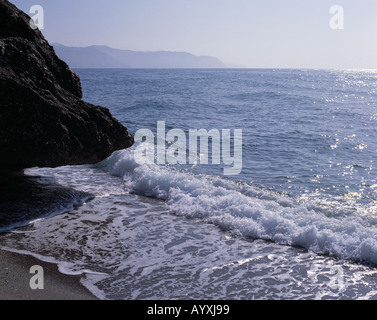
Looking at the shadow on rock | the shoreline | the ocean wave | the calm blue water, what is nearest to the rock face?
the shadow on rock

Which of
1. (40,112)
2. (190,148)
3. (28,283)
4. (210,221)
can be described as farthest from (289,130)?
(28,283)

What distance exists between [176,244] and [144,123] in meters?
12.7

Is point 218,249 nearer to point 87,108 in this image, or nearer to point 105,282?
point 105,282

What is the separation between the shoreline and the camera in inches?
178

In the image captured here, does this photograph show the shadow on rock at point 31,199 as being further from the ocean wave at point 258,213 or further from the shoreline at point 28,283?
the ocean wave at point 258,213

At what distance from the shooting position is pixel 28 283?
4.77 metres

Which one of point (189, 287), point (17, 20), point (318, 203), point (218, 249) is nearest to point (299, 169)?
point (318, 203)

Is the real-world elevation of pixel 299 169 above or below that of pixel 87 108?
below

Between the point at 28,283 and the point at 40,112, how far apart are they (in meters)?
3.15

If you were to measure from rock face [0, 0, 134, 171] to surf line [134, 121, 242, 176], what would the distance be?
333cm

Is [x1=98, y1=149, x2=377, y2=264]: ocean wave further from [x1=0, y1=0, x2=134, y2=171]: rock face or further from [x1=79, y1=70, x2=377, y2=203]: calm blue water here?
[x1=0, y1=0, x2=134, y2=171]: rock face

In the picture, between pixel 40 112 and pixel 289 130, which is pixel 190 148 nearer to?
pixel 289 130

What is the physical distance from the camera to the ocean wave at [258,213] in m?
6.50

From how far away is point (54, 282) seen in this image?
4.88m
